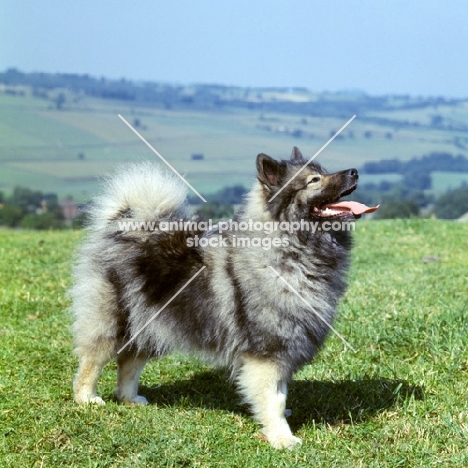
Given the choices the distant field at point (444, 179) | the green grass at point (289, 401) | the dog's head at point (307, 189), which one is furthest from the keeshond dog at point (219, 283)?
the distant field at point (444, 179)

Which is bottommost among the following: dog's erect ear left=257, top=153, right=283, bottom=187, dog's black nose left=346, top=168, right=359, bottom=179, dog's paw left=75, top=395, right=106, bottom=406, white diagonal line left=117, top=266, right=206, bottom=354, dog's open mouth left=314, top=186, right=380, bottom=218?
dog's paw left=75, top=395, right=106, bottom=406

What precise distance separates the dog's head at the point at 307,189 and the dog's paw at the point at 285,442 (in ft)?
4.36

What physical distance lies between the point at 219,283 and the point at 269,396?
0.75 m

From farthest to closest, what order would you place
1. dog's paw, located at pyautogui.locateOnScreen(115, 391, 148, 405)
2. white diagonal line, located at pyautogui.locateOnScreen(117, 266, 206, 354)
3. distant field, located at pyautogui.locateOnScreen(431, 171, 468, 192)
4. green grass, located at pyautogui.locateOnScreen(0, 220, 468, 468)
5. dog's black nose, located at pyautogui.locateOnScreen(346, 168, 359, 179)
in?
distant field, located at pyautogui.locateOnScreen(431, 171, 468, 192) → dog's paw, located at pyautogui.locateOnScreen(115, 391, 148, 405) → white diagonal line, located at pyautogui.locateOnScreen(117, 266, 206, 354) → dog's black nose, located at pyautogui.locateOnScreen(346, 168, 359, 179) → green grass, located at pyautogui.locateOnScreen(0, 220, 468, 468)

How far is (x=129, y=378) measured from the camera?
4.68 meters

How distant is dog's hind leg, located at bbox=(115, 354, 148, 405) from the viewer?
4676 mm

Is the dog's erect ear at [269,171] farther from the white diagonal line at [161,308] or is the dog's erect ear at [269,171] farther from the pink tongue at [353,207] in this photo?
the white diagonal line at [161,308]

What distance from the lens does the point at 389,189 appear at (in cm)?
1381

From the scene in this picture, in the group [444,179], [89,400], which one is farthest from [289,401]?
[444,179]

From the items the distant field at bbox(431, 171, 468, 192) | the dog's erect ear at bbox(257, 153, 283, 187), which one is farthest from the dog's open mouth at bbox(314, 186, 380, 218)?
the distant field at bbox(431, 171, 468, 192)

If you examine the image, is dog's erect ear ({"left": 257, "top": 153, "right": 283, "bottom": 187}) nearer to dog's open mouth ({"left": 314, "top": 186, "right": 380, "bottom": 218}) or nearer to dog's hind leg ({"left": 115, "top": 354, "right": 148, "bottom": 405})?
dog's open mouth ({"left": 314, "top": 186, "right": 380, "bottom": 218})

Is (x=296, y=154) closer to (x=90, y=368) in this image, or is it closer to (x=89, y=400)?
(x=90, y=368)

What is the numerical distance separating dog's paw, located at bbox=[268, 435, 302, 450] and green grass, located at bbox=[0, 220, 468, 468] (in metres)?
0.06

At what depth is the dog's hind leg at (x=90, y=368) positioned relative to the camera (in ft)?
14.6
